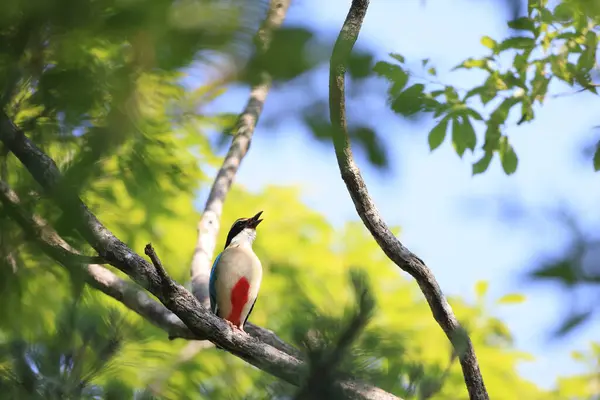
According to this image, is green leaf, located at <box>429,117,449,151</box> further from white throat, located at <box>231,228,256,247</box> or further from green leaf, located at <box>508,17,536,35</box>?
white throat, located at <box>231,228,256,247</box>

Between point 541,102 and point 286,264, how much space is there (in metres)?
3.76

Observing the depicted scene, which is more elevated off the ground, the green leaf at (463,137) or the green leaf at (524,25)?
the green leaf at (524,25)

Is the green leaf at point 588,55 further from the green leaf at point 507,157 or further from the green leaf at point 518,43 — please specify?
the green leaf at point 507,157

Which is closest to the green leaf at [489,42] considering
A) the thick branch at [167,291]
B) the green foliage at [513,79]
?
the green foliage at [513,79]

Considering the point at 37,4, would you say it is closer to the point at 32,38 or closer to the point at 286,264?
the point at 32,38

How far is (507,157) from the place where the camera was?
→ 552 cm

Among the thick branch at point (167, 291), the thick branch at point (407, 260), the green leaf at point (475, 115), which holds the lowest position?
the thick branch at point (167, 291)

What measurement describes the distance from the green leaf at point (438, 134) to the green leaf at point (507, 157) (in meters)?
0.51

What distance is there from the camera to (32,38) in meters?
1.59

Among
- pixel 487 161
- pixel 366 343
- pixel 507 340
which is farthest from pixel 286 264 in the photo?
pixel 366 343

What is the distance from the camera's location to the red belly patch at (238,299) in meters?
6.19

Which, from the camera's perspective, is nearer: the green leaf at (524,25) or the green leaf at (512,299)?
the green leaf at (524,25)

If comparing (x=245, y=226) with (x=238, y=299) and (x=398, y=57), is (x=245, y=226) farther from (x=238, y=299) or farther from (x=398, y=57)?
(x=398, y=57)

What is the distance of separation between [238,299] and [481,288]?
311 cm
